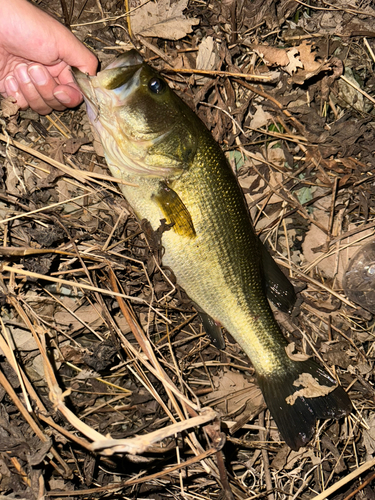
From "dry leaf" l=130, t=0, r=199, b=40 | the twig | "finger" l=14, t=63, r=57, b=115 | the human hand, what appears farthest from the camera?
"dry leaf" l=130, t=0, r=199, b=40

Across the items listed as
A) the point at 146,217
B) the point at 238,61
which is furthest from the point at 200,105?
the point at 146,217

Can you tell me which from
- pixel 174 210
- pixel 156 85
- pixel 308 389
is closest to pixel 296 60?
pixel 156 85

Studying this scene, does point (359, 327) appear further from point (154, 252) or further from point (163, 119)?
point (163, 119)

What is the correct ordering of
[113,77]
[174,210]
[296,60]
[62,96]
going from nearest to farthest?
[113,77]
[174,210]
[62,96]
[296,60]

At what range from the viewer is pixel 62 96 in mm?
3229

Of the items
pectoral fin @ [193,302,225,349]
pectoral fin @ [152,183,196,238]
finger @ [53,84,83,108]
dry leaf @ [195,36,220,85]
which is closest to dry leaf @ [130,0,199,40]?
dry leaf @ [195,36,220,85]

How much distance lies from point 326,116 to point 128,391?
298 cm

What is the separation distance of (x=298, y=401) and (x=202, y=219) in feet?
5.45

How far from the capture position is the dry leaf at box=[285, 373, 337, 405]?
10.7 feet

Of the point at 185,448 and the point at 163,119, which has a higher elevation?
the point at 163,119

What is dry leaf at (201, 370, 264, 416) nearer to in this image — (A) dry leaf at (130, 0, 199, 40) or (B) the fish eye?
(B) the fish eye

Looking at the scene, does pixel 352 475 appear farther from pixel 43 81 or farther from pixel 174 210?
pixel 43 81

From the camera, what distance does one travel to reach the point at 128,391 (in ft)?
11.2

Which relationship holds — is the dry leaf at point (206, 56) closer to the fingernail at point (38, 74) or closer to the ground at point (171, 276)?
the ground at point (171, 276)
